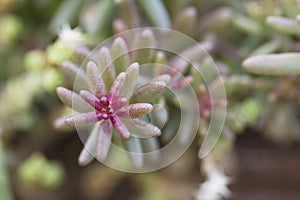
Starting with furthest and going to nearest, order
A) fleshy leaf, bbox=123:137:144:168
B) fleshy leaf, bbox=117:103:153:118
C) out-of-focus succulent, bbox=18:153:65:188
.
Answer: out-of-focus succulent, bbox=18:153:65:188 < fleshy leaf, bbox=123:137:144:168 < fleshy leaf, bbox=117:103:153:118

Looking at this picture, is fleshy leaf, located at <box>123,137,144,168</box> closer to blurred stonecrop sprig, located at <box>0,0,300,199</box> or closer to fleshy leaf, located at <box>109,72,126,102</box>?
blurred stonecrop sprig, located at <box>0,0,300,199</box>

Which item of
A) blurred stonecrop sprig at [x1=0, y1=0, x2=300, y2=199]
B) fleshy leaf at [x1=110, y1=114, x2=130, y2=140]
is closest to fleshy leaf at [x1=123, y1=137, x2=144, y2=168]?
blurred stonecrop sprig at [x1=0, y1=0, x2=300, y2=199]

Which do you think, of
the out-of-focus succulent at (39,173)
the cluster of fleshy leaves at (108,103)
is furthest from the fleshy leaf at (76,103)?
the out-of-focus succulent at (39,173)

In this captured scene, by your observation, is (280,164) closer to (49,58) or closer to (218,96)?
(218,96)

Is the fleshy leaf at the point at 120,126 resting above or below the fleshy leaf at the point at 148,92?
below

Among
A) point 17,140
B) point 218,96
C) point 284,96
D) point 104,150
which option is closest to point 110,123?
point 104,150

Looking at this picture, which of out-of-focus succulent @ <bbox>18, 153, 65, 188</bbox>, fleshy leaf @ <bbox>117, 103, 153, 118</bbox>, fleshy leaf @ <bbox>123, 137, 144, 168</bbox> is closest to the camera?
fleshy leaf @ <bbox>117, 103, 153, 118</bbox>

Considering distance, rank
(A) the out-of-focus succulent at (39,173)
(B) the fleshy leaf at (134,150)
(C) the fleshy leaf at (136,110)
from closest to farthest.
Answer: (C) the fleshy leaf at (136,110) → (B) the fleshy leaf at (134,150) → (A) the out-of-focus succulent at (39,173)

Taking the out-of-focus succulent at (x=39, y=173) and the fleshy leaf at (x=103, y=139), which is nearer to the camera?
the fleshy leaf at (x=103, y=139)

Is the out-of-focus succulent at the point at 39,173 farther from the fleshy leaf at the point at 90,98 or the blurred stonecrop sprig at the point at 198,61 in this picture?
the fleshy leaf at the point at 90,98

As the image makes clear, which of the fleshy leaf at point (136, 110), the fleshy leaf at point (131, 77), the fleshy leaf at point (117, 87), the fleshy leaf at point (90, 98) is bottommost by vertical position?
the fleshy leaf at point (136, 110)
